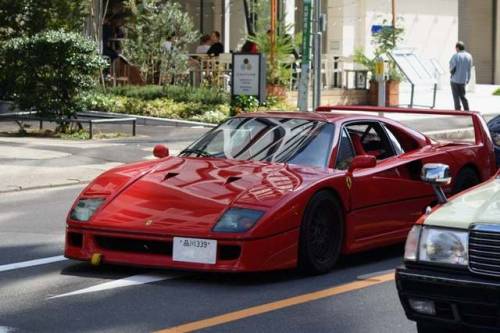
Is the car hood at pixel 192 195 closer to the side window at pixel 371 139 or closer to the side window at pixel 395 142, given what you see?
the side window at pixel 371 139

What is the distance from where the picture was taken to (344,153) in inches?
369

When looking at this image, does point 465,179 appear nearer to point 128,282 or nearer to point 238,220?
point 238,220

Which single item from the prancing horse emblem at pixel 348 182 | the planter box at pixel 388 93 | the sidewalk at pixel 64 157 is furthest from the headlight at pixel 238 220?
the planter box at pixel 388 93

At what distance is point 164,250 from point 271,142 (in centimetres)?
168

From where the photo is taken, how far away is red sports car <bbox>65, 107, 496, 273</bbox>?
26.6 ft

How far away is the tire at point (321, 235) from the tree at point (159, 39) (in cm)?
1778

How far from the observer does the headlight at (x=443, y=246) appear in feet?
18.8

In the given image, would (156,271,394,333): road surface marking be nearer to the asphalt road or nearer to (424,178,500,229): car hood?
the asphalt road

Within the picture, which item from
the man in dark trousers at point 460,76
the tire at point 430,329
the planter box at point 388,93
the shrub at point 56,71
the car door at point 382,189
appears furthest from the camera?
the planter box at point 388,93

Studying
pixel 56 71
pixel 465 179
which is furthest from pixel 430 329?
pixel 56 71

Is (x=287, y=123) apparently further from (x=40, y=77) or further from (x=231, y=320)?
(x=40, y=77)

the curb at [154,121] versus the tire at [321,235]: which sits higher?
the curb at [154,121]

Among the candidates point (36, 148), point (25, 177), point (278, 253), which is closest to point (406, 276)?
point (278, 253)

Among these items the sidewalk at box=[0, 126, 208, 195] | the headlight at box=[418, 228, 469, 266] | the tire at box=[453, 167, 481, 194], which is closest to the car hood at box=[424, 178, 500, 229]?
the headlight at box=[418, 228, 469, 266]
